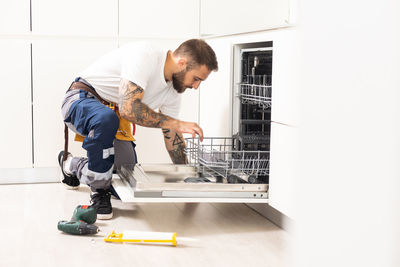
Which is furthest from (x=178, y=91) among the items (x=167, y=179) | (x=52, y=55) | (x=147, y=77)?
(x=52, y=55)

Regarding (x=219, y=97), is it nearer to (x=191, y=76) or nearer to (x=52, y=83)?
(x=191, y=76)

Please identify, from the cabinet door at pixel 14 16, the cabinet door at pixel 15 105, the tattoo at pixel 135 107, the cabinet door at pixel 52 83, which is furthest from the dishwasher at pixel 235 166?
the cabinet door at pixel 14 16

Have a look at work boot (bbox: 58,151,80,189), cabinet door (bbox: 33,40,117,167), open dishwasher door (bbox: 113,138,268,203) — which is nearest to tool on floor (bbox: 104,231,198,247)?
open dishwasher door (bbox: 113,138,268,203)

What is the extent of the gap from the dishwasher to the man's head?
22 centimetres

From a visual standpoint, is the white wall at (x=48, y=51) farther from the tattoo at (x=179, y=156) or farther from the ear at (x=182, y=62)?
the ear at (x=182, y=62)

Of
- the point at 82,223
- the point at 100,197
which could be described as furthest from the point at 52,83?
the point at 82,223

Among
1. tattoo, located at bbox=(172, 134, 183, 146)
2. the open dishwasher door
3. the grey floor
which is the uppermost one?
tattoo, located at bbox=(172, 134, 183, 146)

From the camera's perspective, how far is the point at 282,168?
2191 millimetres

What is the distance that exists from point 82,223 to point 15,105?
1189 millimetres

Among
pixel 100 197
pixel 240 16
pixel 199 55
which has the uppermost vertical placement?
pixel 240 16

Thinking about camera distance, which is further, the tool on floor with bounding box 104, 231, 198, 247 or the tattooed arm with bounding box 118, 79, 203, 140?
the tattooed arm with bounding box 118, 79, 203, 140

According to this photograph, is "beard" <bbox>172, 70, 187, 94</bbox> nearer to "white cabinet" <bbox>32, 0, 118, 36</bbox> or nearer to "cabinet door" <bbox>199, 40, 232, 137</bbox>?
"cabinet door" <bbox>199, 40, 232, 137</bbox>

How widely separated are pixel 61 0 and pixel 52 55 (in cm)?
33

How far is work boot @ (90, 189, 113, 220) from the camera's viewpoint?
2463 millimetres
